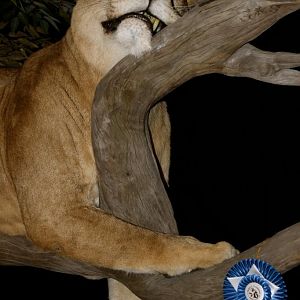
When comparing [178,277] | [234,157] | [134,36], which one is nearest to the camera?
[134,36]

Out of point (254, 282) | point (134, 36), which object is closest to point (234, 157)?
point (134, 36)

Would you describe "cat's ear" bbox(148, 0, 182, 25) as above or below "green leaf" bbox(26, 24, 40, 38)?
above

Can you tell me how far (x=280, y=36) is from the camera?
25.5 ft

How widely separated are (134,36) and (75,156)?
0.67 meters

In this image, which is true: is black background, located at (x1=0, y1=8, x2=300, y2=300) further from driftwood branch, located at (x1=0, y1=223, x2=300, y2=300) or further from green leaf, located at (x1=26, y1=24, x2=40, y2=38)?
driftwood branch, located at (x1=0, y1=223, x2=300, y2=300)

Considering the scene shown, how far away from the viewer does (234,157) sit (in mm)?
9445

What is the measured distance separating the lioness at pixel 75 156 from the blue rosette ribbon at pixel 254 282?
0.75 feet

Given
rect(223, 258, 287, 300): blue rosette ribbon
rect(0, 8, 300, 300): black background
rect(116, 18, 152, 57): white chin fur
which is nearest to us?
rect(223, 258, 287, 300): blue rosette ribbon

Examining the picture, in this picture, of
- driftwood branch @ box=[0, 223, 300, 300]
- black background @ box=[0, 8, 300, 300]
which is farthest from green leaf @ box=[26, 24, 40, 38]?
black background @ box=[0, 8, 300, 300]

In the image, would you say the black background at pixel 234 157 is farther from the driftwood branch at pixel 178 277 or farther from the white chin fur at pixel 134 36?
the white chin fur at pixel 134 36

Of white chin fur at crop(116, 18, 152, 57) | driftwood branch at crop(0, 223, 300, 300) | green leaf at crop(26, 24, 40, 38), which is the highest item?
white chin fur at crop(116, 18, 152, 57)

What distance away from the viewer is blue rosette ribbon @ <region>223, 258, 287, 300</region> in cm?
240

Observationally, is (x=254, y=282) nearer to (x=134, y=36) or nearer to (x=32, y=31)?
(x=134, y=36)

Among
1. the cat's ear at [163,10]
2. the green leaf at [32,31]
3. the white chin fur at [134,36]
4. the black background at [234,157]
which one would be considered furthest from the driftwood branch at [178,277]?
the black background at [234,157]
